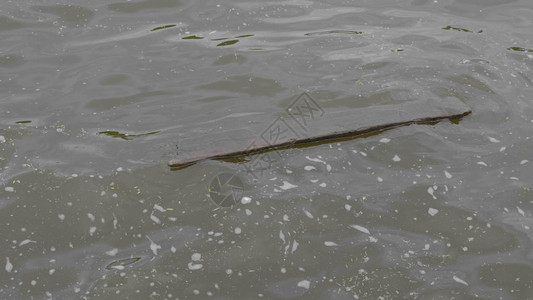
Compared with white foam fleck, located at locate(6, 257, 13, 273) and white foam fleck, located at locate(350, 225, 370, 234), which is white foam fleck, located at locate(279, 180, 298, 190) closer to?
white foam fleck, located at locate(350, 225, 370, 234)

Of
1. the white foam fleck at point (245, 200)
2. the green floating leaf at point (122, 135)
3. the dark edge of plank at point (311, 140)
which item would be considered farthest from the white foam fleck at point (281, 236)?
the green floating leaf at point (122, 135)

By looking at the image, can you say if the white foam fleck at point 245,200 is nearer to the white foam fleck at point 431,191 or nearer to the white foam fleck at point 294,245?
the white foam fleck at point 294,245

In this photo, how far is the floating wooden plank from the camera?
167 inches

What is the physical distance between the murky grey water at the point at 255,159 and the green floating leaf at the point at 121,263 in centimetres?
1

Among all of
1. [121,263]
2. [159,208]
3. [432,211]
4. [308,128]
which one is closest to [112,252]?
[121,263]

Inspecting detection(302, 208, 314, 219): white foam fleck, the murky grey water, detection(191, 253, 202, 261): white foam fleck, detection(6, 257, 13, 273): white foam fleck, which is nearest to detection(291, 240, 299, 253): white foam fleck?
the murky grey water

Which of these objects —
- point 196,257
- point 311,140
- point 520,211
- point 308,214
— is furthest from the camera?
point 311,140

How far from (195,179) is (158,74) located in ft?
4.92

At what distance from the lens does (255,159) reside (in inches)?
166

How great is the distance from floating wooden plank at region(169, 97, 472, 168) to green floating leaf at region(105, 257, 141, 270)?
33.4 inches

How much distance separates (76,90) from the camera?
488 cm

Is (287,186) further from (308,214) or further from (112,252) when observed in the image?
(112,252)

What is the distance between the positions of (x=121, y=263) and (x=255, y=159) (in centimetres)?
128

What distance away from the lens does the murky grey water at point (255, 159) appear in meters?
3.47
